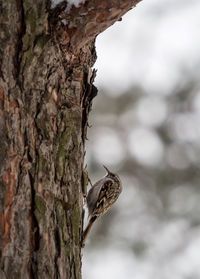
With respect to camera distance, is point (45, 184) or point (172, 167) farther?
point (172, 167)

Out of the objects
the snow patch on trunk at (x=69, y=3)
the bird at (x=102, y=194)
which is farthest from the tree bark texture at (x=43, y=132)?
the bird at (x=102, y=194)

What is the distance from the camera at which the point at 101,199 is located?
13.9 feet

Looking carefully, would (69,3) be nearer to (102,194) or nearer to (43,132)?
(43,132)

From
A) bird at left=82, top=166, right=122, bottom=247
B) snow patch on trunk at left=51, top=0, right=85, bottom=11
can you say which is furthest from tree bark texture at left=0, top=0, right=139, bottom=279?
bird at left=82, top=166, right=122, bottom=247

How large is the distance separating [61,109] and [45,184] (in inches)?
13.4

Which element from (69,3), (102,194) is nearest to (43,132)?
(69,3)

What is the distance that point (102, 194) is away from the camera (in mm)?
4285

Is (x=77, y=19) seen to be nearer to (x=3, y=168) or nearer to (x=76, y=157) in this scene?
(x=76, y=157)

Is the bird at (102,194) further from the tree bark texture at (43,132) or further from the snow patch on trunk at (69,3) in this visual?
the snow patch on trunk at (69,3)

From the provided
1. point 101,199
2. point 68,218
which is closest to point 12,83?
point 68,218

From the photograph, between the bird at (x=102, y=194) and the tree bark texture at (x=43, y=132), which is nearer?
the tree bark texture at (x=43, y=132)

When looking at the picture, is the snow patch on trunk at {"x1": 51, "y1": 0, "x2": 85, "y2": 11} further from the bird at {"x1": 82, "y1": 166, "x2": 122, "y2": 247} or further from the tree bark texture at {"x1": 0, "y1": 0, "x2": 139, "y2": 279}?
the bird at {"x1": 82, "y1": 166, "x2": 122, "y2": 247}

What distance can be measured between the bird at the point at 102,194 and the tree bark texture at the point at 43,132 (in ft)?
6.47

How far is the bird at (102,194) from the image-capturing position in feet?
13.6
